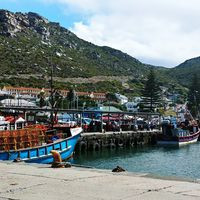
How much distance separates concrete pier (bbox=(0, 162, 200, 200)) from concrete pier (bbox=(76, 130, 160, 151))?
113 feet

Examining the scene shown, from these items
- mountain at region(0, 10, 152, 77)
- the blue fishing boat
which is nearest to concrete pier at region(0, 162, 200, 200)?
the blue fishing boat

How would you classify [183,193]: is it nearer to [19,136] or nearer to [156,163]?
[19,136]

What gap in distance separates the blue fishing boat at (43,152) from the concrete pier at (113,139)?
12.0 meters

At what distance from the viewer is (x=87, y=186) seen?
11.1m

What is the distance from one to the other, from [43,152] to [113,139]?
25.5m

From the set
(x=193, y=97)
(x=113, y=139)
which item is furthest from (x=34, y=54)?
(x=113, y=139)

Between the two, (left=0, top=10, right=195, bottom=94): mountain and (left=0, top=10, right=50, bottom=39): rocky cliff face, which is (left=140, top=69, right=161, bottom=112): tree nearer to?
(left=0, top=10, right=195, bottom=94): mountain

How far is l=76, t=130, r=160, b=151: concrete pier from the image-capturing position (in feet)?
163

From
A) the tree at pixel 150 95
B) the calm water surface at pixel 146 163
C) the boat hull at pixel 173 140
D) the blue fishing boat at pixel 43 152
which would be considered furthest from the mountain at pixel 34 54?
the blue fishing boat at pixel 43 152

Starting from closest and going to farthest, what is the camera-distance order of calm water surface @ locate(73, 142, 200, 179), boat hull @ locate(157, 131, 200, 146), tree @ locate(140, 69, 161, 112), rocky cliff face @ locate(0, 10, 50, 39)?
calm water surface @ locate(73, 142, 200, 179) → boat hull @ locate(157, 131, 200, 146) → tree @ locate(140, 69, 161, 112) → rocky cliff face @ locate(0, 10, 50, 39)

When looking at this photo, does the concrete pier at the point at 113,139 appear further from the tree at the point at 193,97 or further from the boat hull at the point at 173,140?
the tree at the point at 193,97

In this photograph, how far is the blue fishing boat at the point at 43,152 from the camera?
27.8 meters

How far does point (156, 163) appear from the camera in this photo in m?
39.1

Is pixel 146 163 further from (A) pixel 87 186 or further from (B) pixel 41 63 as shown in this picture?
(B) pixel 41 63
